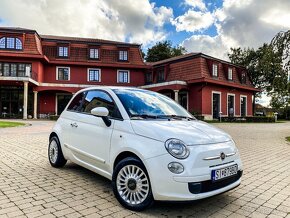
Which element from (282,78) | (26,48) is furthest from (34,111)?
(282,78)

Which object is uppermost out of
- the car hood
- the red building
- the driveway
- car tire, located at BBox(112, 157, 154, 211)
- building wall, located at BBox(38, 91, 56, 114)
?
the red building

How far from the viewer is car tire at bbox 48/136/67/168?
19.8ft

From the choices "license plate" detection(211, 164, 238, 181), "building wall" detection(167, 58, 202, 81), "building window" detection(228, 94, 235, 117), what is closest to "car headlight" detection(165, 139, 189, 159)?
"license plate" detection(211, 164, 238, 181)

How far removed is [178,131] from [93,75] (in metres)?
33.0

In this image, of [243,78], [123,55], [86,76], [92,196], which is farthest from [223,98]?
[92,196]

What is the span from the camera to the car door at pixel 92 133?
4449mm

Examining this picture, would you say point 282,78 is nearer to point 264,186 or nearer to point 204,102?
point 264,186

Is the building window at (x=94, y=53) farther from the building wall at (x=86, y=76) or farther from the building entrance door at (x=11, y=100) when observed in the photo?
the building entrance door at (x=11, y=100)

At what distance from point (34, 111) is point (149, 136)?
29.8m

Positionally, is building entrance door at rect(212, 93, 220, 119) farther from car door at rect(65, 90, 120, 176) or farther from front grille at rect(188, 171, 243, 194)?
front grille at rect(188, 171, 243, 194)

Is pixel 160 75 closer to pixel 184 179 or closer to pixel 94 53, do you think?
pixel 94 53

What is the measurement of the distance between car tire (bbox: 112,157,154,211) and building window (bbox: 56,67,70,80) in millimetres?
32453

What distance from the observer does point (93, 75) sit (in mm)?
35719

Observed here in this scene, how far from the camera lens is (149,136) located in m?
3.75
